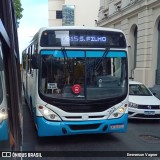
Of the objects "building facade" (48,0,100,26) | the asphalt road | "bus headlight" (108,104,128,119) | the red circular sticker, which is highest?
"building facade" (48,0,100,26)

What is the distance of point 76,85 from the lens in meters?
8.13

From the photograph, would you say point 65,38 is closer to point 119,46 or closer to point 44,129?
point 119,46

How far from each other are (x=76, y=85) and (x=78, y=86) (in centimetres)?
6

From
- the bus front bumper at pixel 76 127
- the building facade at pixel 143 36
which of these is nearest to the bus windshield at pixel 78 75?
the bus front bumper at pixel 76 127

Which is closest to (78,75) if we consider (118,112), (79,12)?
(118,112)

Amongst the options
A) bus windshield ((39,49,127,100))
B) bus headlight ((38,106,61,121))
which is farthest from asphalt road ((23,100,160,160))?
bus windshield ((39,49,127,100))

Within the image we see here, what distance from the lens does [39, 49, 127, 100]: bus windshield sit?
26.5 feet

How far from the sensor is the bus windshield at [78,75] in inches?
318

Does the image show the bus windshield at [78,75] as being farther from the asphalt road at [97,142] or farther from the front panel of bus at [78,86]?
the asphalt road at [97,142]

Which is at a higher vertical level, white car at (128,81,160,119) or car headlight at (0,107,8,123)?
car headlight at (0,107,8,123)

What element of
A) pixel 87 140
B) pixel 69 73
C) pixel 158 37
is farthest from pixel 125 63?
pixel 158 37

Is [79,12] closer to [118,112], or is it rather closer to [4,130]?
[118,112]

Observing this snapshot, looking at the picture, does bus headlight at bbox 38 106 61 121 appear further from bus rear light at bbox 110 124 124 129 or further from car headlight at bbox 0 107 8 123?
car headlight at bbox 0 107 8 123

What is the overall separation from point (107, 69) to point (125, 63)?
577mm
